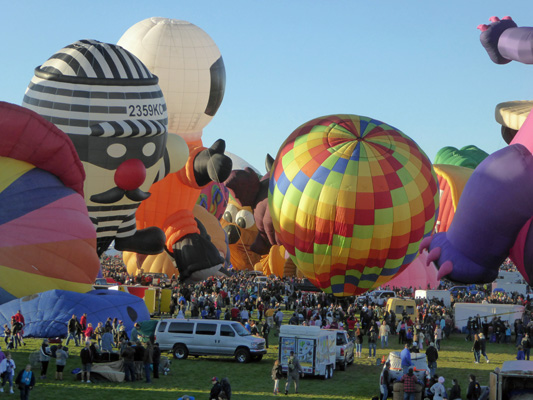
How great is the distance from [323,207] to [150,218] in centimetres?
975

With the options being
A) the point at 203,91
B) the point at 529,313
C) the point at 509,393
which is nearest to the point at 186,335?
the point at 509,393

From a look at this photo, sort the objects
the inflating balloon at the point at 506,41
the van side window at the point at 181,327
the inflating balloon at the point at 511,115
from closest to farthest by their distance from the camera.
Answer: the inflating balloon at the point at 506,41 → the van side window at the point at 181,327 → the inflating balloon at the point at 511,115

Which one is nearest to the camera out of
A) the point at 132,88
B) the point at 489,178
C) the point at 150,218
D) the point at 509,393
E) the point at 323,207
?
the point at 509,393

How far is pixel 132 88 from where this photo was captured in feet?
92.1

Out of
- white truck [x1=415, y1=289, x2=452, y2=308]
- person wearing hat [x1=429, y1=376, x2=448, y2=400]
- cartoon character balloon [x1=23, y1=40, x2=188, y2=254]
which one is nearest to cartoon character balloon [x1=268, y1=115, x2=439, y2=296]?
white truck [x1=415, y1=289, x2=452, y2=308]

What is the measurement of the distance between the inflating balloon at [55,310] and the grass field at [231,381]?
1.40 feet

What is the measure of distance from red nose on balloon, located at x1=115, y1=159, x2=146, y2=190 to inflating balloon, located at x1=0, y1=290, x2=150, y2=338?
6148mm

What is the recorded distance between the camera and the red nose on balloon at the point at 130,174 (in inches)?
1096

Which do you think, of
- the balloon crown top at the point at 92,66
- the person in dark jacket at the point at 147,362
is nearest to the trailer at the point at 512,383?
the person in dark jacket at the point at 147,362

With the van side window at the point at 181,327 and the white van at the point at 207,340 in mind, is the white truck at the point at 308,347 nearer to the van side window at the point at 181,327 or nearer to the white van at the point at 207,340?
the white van at the point at 207,340

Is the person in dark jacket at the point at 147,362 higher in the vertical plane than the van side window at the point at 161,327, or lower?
lower

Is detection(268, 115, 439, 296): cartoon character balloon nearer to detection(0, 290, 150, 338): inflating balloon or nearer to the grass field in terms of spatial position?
the grass field

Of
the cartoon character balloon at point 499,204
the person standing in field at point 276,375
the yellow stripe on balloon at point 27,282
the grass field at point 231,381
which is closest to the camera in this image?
the grass field at point 231,381

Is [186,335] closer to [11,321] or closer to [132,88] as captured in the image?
[11,321]
